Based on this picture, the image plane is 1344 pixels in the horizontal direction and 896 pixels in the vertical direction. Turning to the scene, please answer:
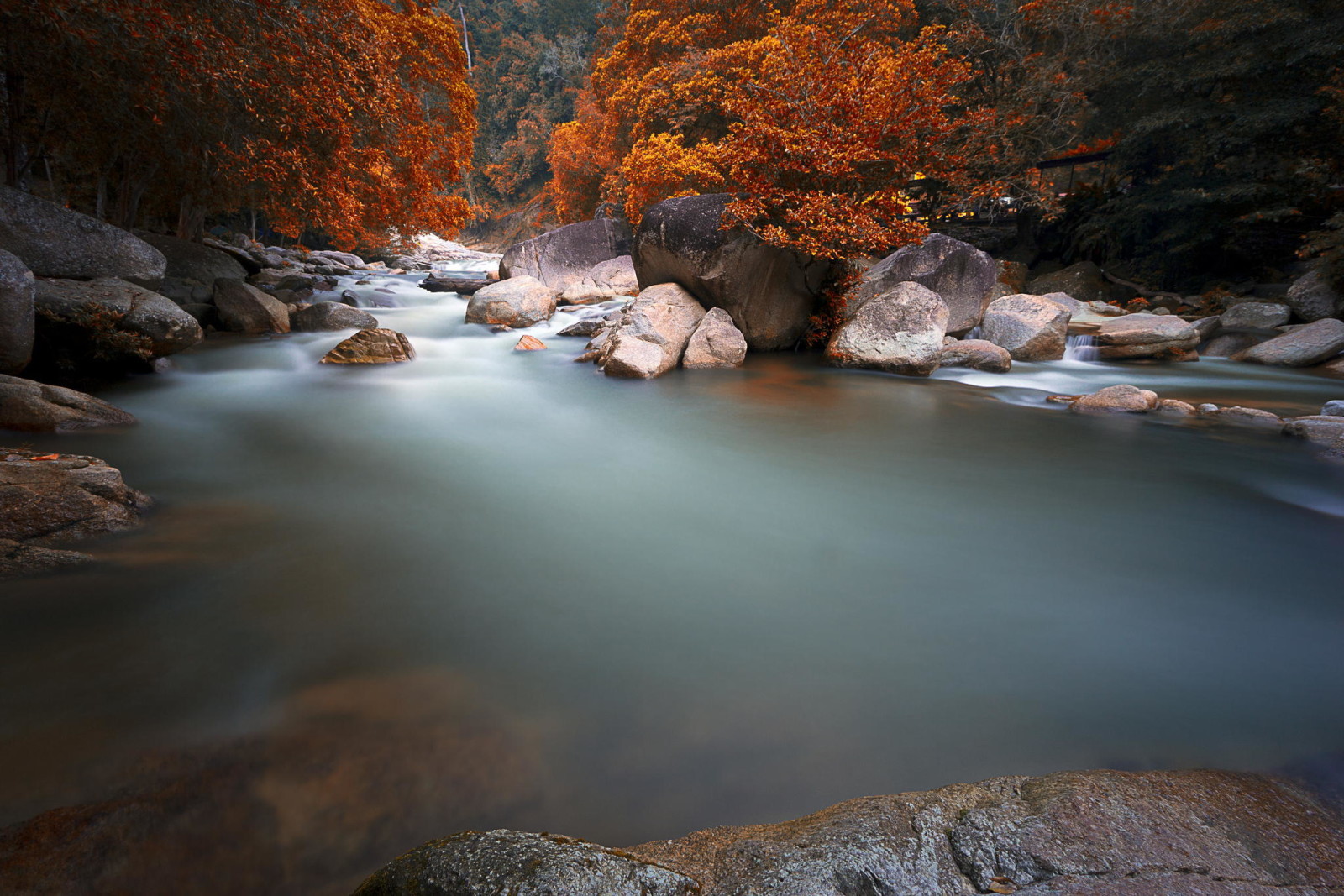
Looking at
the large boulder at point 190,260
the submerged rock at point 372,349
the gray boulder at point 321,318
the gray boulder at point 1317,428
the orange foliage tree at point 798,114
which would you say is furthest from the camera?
the large boulder at point 190,260

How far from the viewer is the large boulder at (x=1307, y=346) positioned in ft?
29.4

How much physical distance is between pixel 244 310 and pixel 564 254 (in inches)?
288

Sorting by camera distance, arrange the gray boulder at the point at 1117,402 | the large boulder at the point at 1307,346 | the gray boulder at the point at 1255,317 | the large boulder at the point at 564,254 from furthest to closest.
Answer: the large boulder at the point at 564,254 → the gray boulder at the point at 1255,317 → the large boulder at the point at 1307,346 → the gray boulder at the point at 1117,402

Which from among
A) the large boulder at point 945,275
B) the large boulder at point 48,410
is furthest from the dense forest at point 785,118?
the large boulder at point 48,410

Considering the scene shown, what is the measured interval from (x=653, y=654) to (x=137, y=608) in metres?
2.19

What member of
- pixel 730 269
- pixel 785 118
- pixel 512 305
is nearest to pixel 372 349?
pixel 512 305

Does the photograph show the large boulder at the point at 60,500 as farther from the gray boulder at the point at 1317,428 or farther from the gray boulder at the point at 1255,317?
the gray boulder at the point at 1255,317

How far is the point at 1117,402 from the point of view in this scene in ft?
21.6

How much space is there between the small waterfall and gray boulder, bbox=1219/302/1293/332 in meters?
3.36

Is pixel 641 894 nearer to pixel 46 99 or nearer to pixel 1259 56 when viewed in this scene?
pixel 46 99

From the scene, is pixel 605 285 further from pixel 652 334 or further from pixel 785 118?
pixel 652 334

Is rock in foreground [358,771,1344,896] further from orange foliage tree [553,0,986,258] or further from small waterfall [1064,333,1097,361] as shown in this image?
small waterfall [1064,333,1097,361]

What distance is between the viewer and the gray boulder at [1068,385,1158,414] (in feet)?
21.2

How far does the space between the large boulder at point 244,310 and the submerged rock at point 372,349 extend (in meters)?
2.27
